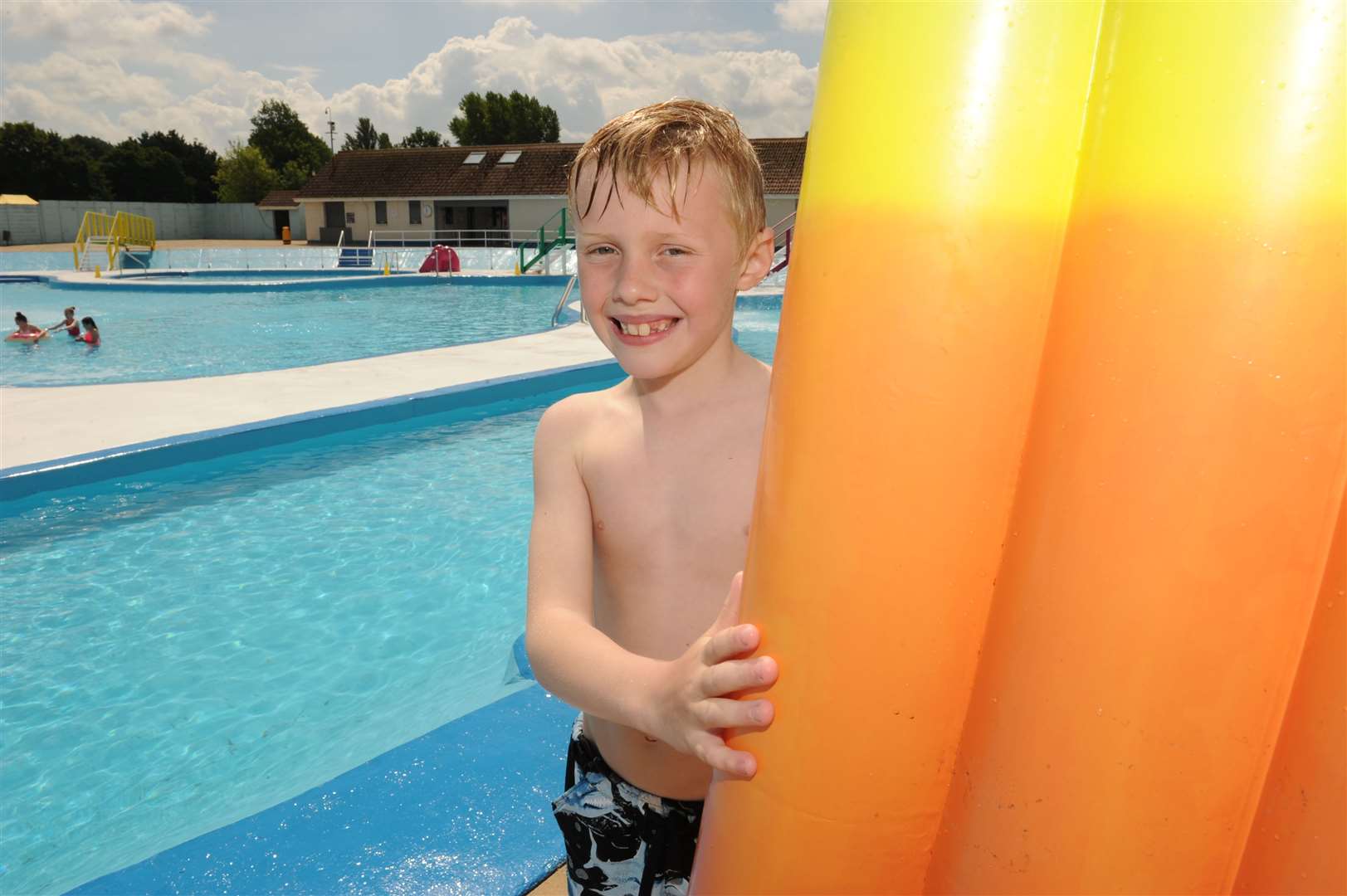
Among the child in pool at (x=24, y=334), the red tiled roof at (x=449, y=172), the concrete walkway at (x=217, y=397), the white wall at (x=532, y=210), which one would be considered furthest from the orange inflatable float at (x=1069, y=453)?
the white wall at (x=532, y=210)

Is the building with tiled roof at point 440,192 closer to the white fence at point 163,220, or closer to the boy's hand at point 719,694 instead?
the white fence at point 163,220

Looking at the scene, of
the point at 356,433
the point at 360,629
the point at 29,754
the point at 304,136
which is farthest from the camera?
the point at 304,136

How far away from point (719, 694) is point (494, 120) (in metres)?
71.6

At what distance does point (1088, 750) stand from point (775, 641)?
254mm

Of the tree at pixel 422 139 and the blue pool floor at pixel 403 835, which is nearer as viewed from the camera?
the blue pool floor at pixel 403 835

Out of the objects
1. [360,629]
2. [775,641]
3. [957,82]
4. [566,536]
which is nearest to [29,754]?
[360,629]

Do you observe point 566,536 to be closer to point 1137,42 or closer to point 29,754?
point 1137,42

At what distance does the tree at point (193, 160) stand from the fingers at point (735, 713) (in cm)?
7546

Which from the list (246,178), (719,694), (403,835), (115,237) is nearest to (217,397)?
(403,835)

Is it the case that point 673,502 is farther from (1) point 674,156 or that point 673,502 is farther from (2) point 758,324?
(2) point 758,324

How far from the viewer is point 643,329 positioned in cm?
134

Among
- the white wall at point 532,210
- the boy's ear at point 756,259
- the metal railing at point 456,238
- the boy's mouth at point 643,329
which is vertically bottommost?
the metal railing at point 456,238

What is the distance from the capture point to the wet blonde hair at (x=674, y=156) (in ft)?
4.11

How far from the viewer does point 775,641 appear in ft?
2.66
